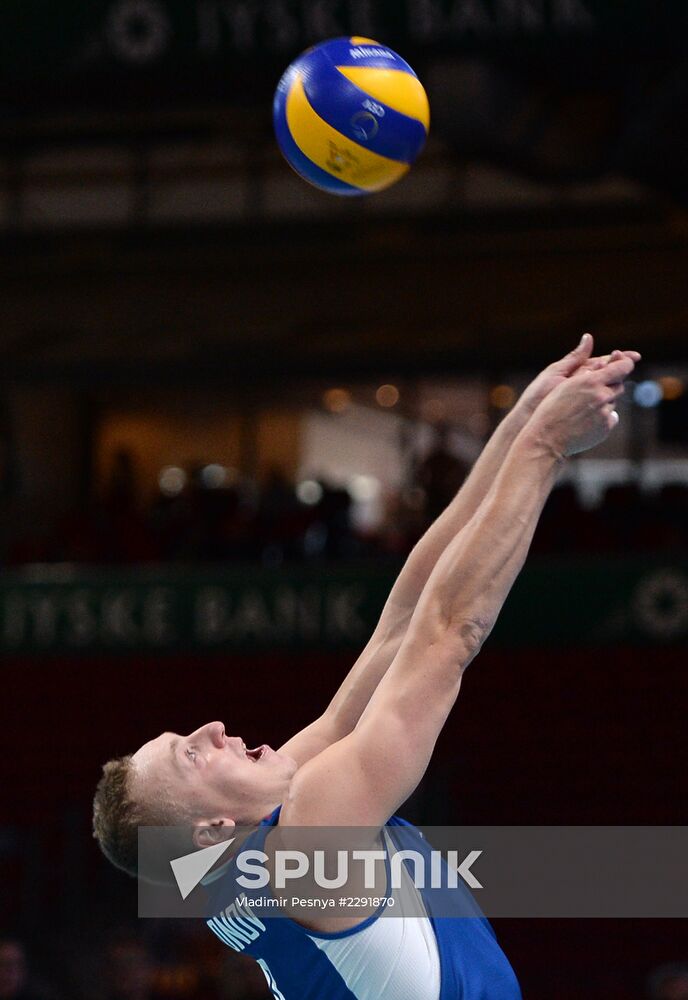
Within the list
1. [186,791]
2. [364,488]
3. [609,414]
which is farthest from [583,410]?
[364,488]

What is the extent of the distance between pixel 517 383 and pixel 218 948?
578 cm

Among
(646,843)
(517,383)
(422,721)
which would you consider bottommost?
(646,843)

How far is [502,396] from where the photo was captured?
45.0 ft

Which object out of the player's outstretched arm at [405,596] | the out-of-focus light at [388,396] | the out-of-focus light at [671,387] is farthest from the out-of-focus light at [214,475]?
the player's outstretched arm at [405,596]

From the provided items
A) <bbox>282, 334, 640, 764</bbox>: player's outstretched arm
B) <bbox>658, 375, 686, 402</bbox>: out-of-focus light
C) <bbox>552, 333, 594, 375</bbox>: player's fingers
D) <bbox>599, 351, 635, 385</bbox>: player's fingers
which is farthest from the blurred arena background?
<bbox>599, 351, 635, 385</bbox>: player's fingers

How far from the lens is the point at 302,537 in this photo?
40.7ft

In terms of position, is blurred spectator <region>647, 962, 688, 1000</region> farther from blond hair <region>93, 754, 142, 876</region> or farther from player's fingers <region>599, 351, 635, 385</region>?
player's fingers <region>599, 351, 635, 385</region>

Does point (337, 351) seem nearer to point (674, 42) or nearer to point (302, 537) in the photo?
point (302, 537)

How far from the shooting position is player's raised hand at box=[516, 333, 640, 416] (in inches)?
120

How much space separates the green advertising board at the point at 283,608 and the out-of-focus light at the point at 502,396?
3.58m

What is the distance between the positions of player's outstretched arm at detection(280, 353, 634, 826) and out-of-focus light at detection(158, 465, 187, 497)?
473 inches

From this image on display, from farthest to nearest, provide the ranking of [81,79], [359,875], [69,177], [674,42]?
1. [69,177]
2. [81,79]
3. [674,42]
4. [359,875]

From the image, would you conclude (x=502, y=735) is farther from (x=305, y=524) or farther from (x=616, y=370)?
(x=616, y=370)

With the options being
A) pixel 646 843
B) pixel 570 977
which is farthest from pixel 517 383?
pixel 570 977
